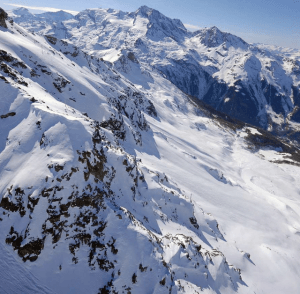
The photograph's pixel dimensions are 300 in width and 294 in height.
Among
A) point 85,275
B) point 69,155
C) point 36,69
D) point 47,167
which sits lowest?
point 85,275

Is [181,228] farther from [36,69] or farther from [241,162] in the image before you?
[241,162]

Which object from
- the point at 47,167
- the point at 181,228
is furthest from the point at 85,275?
the point at 181,228

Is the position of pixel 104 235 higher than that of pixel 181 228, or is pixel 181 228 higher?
pixel 104 235

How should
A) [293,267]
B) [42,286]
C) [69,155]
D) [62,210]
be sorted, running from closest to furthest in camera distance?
[42,286] → [62,210] → [69,155] → [293,267]

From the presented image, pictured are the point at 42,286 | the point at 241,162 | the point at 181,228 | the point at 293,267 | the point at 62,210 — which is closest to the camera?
the point at 42,286

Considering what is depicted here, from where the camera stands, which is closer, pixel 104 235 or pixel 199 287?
pixel 104 235

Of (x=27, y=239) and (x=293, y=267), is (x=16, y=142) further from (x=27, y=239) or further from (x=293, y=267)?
(x=293, y=267)

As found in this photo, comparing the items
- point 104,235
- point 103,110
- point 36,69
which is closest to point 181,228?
point 104,235

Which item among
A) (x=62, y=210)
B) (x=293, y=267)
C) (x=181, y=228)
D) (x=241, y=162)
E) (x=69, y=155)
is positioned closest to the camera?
(x=62, y=210)

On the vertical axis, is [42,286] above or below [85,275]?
below
